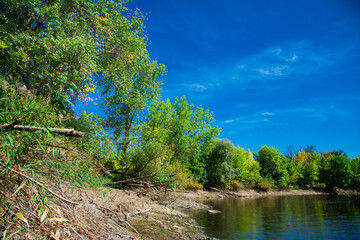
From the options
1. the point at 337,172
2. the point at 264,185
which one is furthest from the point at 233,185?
the point at 337,172

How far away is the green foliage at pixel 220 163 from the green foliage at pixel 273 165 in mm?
22804

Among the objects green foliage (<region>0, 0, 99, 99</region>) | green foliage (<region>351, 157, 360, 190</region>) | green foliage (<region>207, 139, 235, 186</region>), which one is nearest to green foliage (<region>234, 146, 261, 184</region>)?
green foliage (<region>207, 139, 235, 186</region>)

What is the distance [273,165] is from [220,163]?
28.7m

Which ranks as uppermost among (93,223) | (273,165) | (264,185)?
(273,165)

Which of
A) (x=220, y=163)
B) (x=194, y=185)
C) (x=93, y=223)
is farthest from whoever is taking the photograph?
(x=220, y=163)

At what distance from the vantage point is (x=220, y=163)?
42.8 meters

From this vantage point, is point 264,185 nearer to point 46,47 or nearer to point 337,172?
point 337,172

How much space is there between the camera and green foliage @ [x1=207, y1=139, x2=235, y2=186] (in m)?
41.8

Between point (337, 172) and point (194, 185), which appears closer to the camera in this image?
point (194, 185)

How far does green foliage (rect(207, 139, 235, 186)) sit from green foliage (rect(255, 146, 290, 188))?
2280 cm

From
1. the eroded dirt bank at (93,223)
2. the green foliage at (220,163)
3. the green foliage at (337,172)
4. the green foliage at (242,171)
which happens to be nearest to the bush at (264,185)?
the green foliage at (242,171)

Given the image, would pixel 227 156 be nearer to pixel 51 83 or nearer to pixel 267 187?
pixel 267 187

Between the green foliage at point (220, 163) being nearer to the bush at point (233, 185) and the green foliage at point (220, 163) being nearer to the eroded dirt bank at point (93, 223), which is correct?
the bush at point (233, 185)

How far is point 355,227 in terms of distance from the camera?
508 inches
